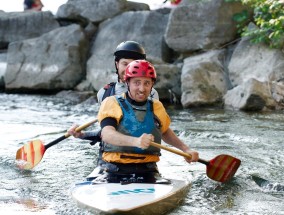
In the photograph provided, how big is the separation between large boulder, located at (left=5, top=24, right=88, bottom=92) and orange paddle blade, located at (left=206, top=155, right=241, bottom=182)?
9.55 metres

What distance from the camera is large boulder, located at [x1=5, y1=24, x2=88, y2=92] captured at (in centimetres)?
1390

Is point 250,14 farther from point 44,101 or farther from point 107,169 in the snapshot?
point 107,169

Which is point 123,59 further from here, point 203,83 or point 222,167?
point 203,83

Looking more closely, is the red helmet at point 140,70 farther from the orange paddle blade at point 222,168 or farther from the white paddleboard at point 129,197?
the orange paddle blade at point 222,168

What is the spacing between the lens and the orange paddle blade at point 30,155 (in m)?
5.36

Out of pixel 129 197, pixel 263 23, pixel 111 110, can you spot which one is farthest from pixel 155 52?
pixel 129 197

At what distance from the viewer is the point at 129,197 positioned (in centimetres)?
366

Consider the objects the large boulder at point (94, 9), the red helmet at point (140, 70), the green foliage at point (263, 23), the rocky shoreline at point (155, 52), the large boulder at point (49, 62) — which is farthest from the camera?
the large boulder at point (94, 9)

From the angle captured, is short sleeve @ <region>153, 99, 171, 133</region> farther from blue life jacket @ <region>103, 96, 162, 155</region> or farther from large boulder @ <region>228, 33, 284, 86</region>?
large boulder @ <region>228, 33, 284, 86</region>

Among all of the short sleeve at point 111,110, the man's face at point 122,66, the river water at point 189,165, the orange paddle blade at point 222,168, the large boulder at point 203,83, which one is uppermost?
the man's face at point 122,66

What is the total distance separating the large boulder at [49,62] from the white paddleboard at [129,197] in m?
10.0

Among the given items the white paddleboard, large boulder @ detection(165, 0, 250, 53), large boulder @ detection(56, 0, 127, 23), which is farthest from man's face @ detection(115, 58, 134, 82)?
large boulder @ detection(56, 0, 127, 23)

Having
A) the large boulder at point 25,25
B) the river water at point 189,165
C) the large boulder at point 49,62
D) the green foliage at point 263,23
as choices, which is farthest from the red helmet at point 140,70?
the large boulder at point 25,25

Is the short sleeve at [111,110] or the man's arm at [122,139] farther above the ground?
the short sleeve at [111,110]
